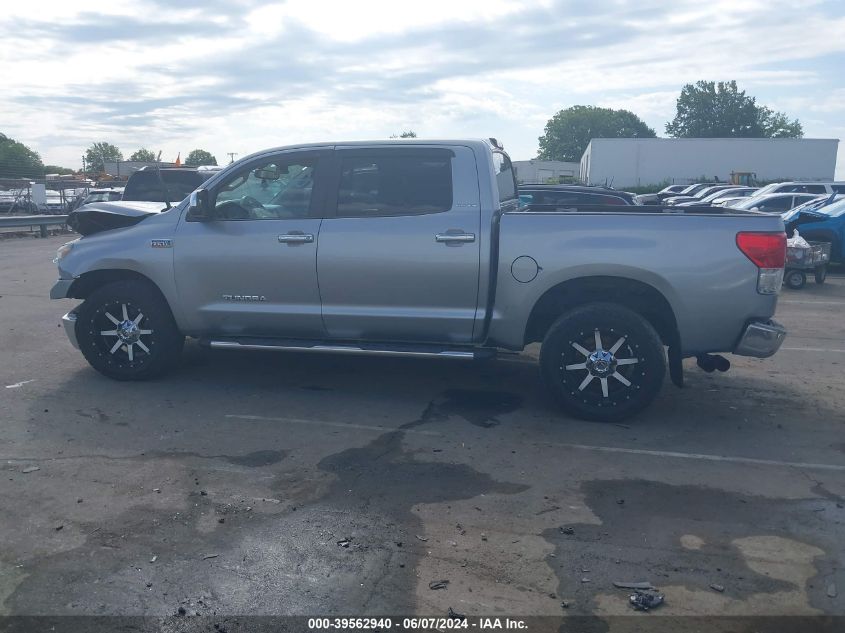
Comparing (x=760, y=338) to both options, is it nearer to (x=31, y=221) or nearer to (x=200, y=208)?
(x=200, y=208)

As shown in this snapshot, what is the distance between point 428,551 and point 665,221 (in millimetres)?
3221

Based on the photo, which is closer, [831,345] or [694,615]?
[694,615]

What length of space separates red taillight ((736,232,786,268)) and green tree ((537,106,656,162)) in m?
121

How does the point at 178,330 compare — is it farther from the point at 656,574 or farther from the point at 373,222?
the point at 656,574

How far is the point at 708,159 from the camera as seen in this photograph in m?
54.9

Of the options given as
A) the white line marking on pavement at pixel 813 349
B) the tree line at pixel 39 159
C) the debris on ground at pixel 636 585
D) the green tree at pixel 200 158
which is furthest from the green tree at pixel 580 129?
the debris on ground at pixel 636 585

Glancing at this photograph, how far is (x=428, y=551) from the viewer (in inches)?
167

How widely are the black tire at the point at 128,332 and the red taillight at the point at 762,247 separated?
4.68 m

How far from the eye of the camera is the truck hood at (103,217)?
24.6ft

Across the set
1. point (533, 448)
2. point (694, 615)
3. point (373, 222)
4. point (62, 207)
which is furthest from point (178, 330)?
point (62, 207)

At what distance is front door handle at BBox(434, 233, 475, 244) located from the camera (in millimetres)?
6426

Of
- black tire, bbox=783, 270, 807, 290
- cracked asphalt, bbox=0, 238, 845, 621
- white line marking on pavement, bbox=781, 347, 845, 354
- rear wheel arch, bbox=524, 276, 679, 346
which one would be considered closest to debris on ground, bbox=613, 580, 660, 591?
cracked asphalt, bbox=0, 238, 845, 621

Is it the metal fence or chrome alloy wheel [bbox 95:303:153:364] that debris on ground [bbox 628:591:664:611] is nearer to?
chrome alloy wheel [bbox 95:303:153:364]

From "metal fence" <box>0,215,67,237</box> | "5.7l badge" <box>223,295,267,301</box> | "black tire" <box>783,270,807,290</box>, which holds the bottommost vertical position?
"black tire" <box>783,270,807,290</box>
